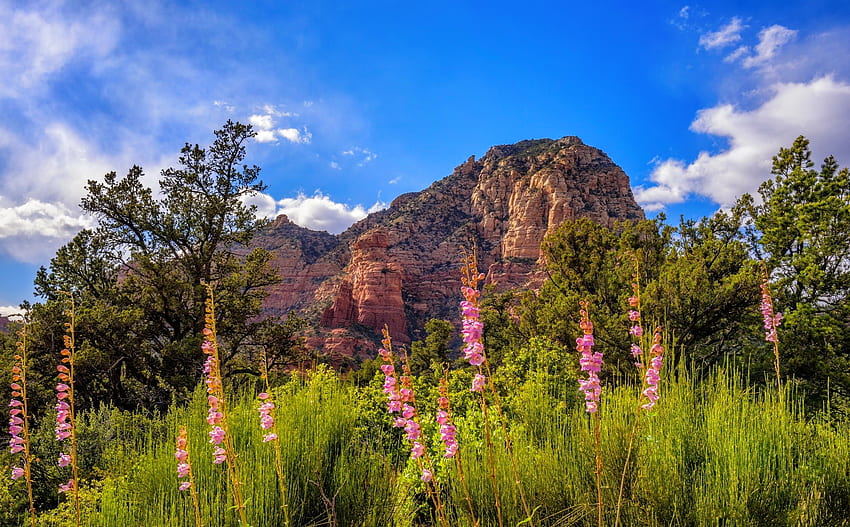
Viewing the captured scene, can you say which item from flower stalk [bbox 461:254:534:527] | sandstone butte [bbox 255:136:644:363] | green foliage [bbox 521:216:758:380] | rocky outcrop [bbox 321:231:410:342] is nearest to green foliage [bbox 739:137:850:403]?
green foliage [bbox 521:216:758:380]

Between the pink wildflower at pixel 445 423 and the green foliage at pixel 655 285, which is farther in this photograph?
the green foliage at pixel 655 285

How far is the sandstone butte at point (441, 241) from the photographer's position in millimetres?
80312

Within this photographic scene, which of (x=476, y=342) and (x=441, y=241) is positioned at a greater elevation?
(x=441, y=241)

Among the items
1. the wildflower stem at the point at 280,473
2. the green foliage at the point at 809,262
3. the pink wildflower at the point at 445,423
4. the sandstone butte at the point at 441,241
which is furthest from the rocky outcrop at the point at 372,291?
the pink wildflower at the point at 445,423

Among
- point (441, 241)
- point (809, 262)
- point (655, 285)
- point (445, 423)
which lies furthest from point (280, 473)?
point (441, 241)

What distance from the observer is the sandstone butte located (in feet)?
263

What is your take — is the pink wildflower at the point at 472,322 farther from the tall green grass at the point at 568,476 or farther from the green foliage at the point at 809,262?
the green foliage at the point at 809,262

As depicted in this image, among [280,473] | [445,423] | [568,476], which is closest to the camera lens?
[445,423]

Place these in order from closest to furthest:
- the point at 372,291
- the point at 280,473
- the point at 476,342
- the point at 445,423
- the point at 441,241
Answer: the point at 476,342, the point at 445,423, the point at 280,473, the point at 372,291, the point at 441,241

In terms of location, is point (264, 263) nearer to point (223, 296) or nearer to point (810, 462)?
point (223, 296)

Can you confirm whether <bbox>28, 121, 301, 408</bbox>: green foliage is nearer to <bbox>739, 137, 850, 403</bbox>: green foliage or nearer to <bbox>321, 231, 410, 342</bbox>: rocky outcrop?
<bbox>739, 137, 850, 403</bbox>: green foliage

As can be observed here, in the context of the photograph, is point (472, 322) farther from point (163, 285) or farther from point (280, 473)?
point (163, 285)

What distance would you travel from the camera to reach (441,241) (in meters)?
90.4

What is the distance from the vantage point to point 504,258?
85625mm
